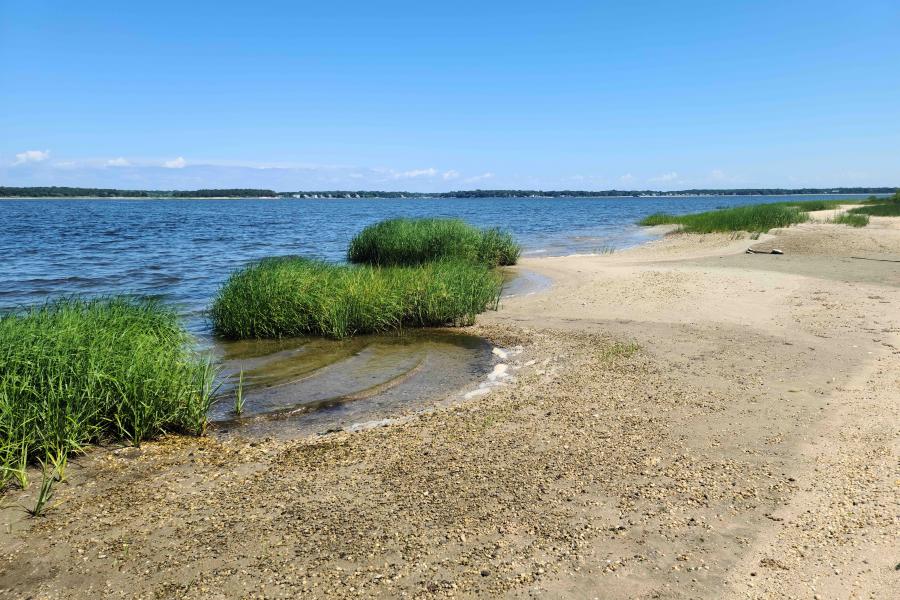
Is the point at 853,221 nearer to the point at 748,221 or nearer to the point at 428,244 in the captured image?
the point at 748,221

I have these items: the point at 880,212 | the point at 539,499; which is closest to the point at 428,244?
the point at 539,499

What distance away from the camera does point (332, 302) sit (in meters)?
14.2

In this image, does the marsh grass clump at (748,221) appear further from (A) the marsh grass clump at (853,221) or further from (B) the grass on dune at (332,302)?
(B) the grass on dune at (332,302)

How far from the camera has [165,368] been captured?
8.02m

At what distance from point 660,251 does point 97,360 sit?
95.5 feet

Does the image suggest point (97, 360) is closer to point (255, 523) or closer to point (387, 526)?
point (255, 523)

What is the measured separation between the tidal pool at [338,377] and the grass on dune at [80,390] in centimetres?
85

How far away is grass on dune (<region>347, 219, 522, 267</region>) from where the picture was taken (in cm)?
2512

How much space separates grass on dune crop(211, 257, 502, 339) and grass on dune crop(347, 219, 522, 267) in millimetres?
8260

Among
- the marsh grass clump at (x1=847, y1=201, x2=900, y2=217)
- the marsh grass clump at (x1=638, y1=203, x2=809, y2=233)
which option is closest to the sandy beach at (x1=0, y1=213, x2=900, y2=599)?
the marsh grass clump at (x1=638, y1=203, x2=809, y2=233)

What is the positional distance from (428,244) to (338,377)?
14715 millimetres

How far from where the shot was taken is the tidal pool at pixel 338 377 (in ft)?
29.4

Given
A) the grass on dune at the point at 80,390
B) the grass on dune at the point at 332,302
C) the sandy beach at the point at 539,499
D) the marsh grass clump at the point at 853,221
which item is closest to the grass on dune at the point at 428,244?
the grass on dune at the point at 332,302

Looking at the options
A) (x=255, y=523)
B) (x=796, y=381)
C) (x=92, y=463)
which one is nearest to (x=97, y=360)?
(x=92, y=463)
